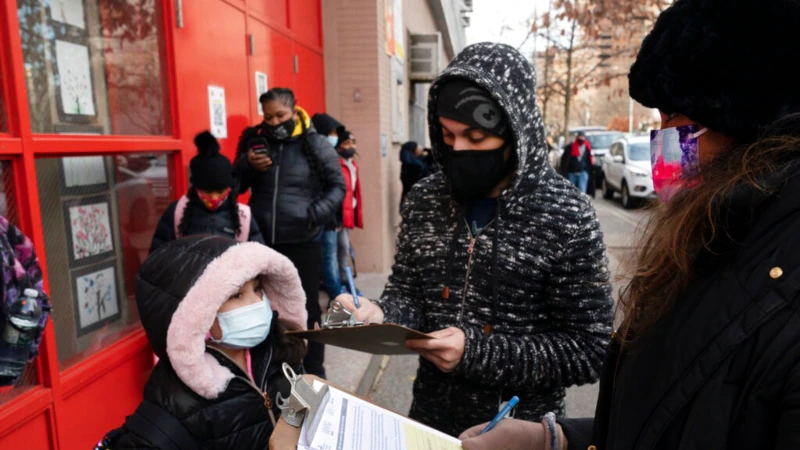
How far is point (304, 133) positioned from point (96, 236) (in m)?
1.66

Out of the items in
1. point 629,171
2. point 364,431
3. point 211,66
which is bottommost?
point 629,171

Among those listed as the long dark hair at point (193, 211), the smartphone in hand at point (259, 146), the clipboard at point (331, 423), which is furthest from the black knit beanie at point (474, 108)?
the smartphone in hand at point (259, 146)

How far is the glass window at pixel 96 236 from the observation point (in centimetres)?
280

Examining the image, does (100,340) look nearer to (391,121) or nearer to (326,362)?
(326,362)

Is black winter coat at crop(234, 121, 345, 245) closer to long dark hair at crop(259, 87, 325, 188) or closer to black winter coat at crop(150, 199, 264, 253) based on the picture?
long dark hair at crop(259, 87, 325, 188)

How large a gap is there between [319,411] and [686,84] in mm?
872

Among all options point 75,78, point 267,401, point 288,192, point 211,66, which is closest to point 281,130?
point 288,192

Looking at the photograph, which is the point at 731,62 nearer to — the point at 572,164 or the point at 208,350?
the point at 208,350

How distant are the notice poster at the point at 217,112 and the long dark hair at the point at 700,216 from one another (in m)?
3.73

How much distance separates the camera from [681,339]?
2.83ft

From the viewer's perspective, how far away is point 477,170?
1753mm

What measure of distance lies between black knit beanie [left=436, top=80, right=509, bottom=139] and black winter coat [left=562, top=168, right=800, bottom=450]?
90cm

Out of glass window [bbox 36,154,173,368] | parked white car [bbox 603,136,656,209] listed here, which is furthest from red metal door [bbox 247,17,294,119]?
parked white car [bbox 603,136,656,209]

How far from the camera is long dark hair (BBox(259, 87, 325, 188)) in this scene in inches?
162
